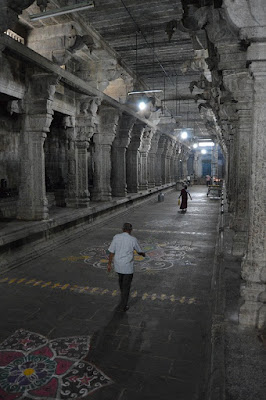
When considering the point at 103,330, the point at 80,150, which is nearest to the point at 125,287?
the point at 103,330

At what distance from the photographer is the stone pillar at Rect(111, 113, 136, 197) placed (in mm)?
15391

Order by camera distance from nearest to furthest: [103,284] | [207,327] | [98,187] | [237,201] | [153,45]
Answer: [207,327] → [103,284] → [237,201] → [153,45] → [98,187]

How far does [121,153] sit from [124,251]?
37.4ft

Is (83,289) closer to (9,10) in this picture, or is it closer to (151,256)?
(151,256)

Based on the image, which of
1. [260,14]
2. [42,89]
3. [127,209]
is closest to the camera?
[260,14]

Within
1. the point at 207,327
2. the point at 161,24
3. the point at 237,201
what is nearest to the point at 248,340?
the point at 207,327

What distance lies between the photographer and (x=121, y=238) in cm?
486

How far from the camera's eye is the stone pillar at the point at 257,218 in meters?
3.67

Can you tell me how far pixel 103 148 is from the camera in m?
13.9

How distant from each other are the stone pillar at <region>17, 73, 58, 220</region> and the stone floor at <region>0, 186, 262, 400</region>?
1.71m

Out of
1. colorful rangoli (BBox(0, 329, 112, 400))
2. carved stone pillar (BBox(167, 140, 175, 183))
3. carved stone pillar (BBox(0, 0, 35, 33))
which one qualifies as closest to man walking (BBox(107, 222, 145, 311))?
colorful rangoli (BBox(0, 329, 112, 400))

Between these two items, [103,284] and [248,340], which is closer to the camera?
[248,340]

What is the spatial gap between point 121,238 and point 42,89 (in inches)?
221

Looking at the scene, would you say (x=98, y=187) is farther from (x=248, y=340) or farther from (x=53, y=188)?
(x=248, y=340)
